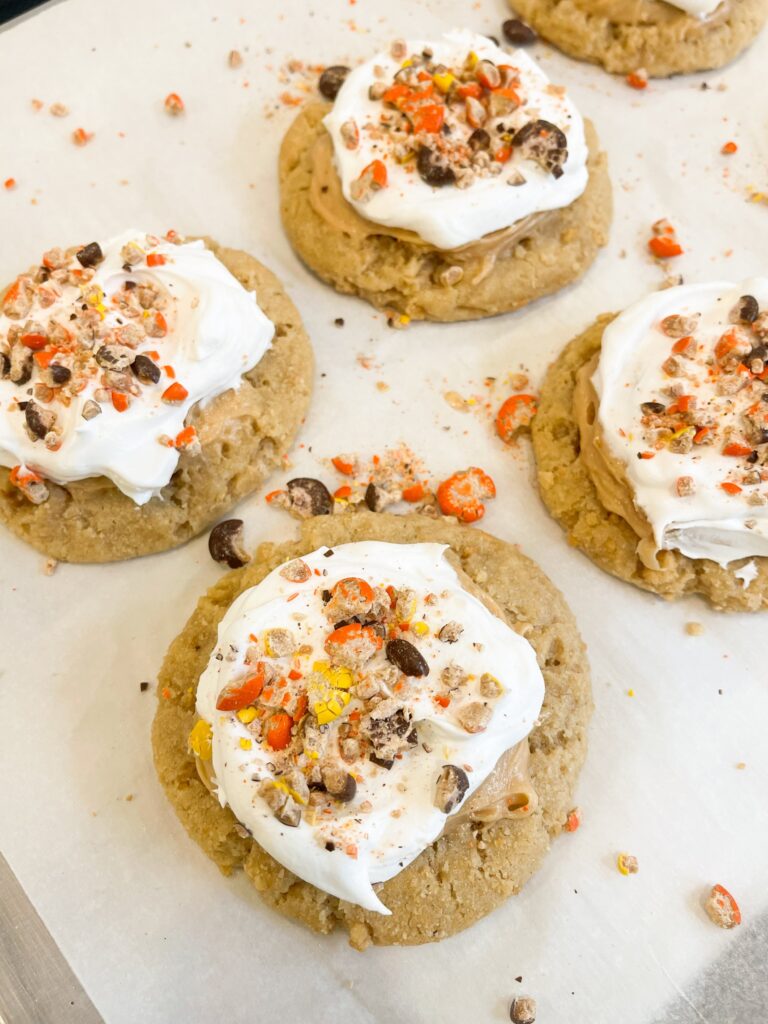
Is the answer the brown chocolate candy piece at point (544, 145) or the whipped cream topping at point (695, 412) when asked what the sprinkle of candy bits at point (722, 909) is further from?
the brown chocolate candy piece at point (544, 145)

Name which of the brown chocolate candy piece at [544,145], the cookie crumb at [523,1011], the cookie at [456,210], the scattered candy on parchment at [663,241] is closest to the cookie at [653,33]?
the cookie at [456,210]

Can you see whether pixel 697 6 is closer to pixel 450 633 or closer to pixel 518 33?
pixel 518 33

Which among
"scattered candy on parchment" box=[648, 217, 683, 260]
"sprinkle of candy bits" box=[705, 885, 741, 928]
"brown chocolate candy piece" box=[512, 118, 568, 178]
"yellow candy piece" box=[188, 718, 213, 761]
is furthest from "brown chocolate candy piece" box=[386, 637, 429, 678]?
"scattered candy on parchment" box=[648, 217, 683, 260]

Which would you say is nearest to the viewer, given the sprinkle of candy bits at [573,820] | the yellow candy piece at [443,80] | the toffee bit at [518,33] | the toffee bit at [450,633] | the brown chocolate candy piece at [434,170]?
the toffee bit at [450,633]

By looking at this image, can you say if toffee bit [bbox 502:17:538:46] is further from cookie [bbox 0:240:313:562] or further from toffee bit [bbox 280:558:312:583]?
toffee bit [bbox 280:558:312:583]

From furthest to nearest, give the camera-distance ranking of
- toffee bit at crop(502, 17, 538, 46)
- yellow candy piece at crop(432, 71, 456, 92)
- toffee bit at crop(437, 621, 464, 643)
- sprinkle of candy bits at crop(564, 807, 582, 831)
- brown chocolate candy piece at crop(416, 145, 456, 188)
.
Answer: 1. toffee bit at crop(502, 17, 538, 46)
2. yellow candy piece at crop(432, 71, 456, 92)
3. brown chocolate candy piece at crop(416, 145, 456, 188)
4. sprinkle of candy bits at crop(564, 807, 582, 831)
5. toffee bit at crop(437, 621, 464, 643)

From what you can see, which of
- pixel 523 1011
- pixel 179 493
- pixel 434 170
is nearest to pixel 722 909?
pixel 523 1011
